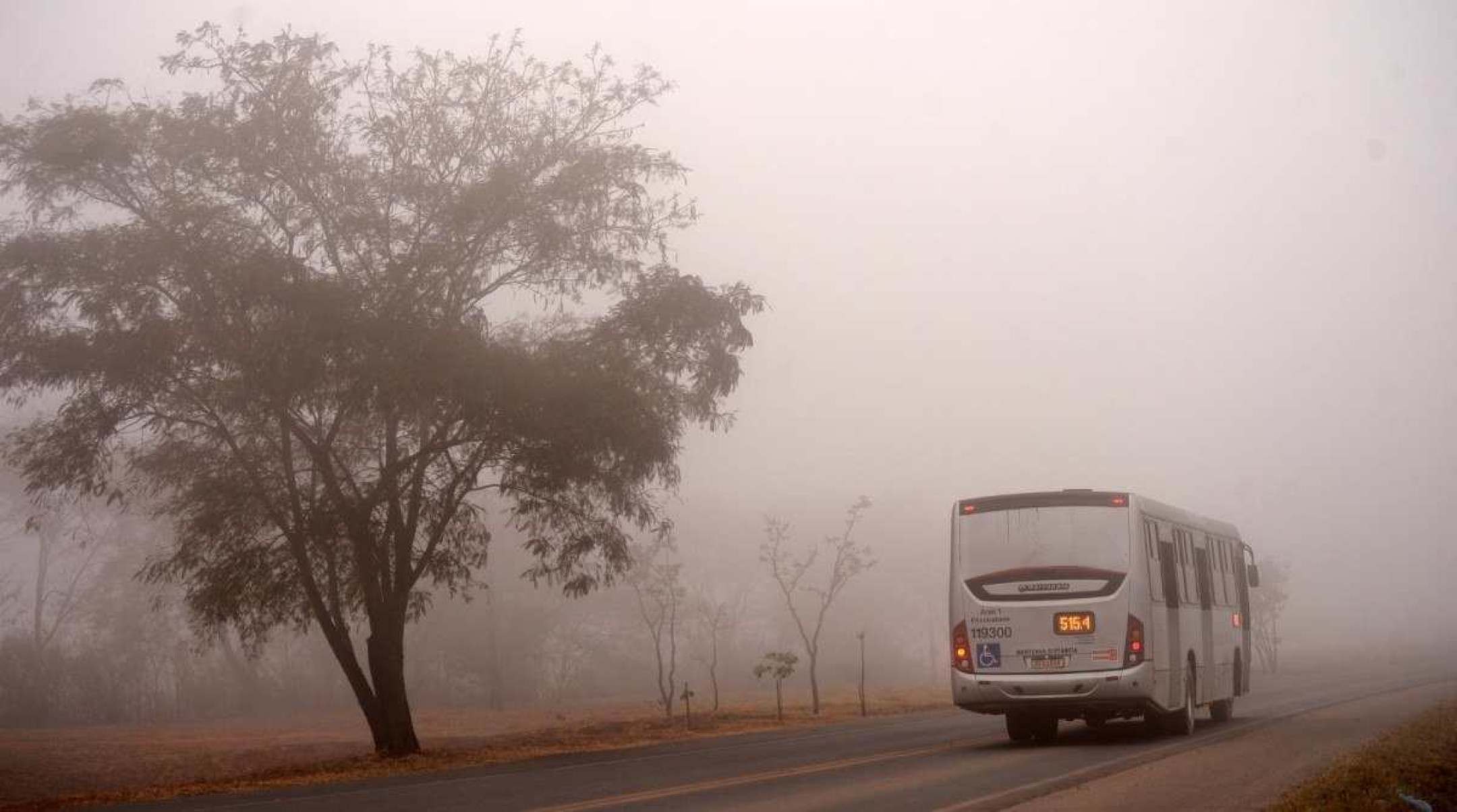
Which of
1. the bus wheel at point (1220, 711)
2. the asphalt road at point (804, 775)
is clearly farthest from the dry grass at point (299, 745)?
the bus wheel at point (1220, 711)

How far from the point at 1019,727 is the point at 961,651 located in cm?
218

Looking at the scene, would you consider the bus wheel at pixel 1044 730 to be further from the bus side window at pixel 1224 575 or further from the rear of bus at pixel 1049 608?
the bus side window at pixel 1224 575

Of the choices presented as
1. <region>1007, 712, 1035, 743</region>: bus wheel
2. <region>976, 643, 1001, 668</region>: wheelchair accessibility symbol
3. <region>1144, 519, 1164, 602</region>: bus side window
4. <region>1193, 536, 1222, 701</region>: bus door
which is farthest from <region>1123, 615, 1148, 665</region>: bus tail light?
<region>1193, 536, 1222, 701</region>: bus door

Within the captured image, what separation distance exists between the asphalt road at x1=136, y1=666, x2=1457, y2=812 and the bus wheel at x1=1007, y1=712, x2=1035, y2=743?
12.8 inches

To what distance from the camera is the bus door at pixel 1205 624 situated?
982 inches

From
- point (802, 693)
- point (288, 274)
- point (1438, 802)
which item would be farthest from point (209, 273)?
point (802, 693)

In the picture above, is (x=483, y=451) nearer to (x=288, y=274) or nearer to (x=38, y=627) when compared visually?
(x=288, y=274)

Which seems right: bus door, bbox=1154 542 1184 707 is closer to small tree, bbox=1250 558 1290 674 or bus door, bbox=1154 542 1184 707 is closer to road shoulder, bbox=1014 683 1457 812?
road shoulder, bbox=1014 683 1457 812

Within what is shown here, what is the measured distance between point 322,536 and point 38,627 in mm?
49020

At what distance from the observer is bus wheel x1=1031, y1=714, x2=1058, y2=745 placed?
23.0 metres

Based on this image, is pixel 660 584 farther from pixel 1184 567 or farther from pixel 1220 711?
pixel 1184 567

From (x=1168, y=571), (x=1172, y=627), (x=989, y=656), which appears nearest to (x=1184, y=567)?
(x=1168, y=571)

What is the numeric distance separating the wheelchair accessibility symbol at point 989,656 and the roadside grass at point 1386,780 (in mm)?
4888

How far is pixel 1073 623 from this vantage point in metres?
20.9
